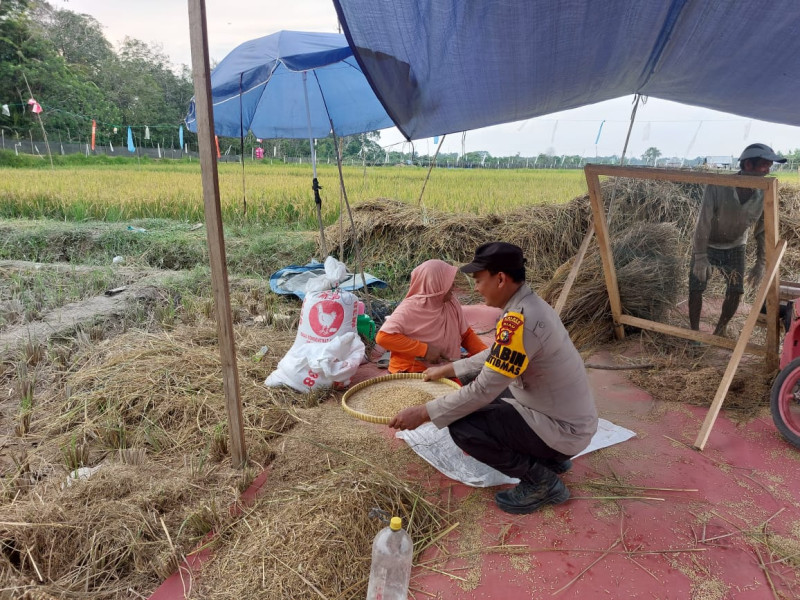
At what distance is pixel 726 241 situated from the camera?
3668 mm

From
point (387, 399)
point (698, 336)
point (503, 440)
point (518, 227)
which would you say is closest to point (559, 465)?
point (503, 440)

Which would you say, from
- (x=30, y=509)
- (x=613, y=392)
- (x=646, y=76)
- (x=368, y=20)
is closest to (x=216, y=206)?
(x=368, y=20)

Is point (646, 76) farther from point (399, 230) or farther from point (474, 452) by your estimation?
point (399, 230)

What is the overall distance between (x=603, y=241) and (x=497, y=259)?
2.00 meters

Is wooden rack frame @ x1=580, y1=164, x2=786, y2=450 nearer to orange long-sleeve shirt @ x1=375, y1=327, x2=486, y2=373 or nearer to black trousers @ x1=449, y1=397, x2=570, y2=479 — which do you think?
orange long-sleeve shirt @ x1=375, y1=327, x2=486, y2=373

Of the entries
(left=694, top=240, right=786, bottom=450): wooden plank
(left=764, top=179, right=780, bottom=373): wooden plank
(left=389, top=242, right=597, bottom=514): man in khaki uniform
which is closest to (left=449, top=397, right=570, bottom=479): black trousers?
(left=389, top=242, right=597, bottom=514): man in khaki uniform

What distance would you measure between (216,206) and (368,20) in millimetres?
884

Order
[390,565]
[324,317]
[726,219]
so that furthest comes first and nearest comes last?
[726,219], [324,317], [390,565]

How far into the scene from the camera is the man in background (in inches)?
137

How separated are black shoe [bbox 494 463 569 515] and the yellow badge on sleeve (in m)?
0.49

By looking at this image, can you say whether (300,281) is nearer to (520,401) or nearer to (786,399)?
(520,401)

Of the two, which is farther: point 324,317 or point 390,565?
point 324,317

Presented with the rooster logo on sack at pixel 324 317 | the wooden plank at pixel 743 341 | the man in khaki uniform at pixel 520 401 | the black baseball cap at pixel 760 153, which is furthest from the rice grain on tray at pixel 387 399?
the black baseball cap at pixel 760 153

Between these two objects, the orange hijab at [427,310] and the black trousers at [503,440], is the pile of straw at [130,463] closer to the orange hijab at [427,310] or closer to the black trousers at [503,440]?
the orange hijab at [427,310]
